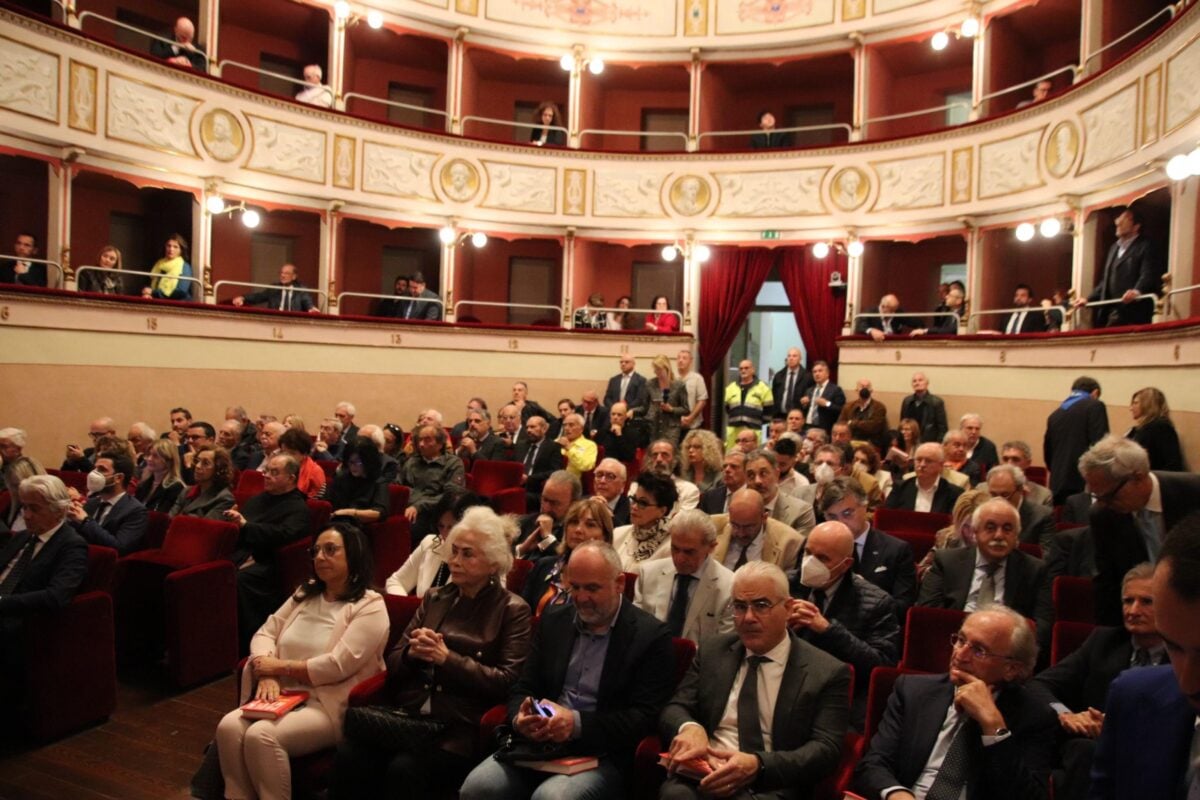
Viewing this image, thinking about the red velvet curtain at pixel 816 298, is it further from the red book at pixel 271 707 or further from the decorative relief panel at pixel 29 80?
the red book at pixel 271 707

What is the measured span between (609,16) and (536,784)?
11649 millimetres

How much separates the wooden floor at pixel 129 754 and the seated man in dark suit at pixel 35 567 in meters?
0.34

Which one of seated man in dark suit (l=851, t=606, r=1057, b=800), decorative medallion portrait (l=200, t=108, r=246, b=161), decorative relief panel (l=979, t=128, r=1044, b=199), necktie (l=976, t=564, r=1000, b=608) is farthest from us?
decorative medallion portrait (l=200, t=108, r=246, b=161)

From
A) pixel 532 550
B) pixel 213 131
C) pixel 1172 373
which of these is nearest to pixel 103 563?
pixel 532 550

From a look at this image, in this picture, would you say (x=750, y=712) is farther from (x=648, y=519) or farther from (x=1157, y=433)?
(x=1157, y=433)

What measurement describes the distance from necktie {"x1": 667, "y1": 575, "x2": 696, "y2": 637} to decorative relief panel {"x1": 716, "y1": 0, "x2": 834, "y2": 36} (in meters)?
10.4

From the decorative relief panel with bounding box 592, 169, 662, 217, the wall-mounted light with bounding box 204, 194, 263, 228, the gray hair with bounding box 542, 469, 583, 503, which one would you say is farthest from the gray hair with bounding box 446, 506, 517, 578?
the decorative relief panel with bounding box 592, 169, 662, 217

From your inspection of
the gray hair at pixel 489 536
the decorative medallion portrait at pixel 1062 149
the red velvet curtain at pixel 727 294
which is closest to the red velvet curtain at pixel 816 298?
the red velvet curtain at pixel 727 294

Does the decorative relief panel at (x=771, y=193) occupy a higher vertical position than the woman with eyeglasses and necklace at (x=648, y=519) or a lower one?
higher

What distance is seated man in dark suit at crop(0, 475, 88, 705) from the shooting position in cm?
362

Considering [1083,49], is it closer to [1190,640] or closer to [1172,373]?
[1172,373]

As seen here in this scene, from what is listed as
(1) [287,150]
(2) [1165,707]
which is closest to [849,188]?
(1) [287,150]

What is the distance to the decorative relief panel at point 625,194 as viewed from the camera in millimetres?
12023

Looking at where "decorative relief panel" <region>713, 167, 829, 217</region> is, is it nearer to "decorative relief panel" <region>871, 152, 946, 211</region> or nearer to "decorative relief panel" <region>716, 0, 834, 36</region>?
Result: "decorative relief panel" <region>871, 152, 946, 211</region>
